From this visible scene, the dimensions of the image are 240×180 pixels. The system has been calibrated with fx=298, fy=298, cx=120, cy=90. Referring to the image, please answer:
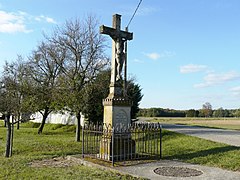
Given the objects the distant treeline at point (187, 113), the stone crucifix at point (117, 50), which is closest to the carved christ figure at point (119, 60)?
the stone crucifix at point (117, 50)

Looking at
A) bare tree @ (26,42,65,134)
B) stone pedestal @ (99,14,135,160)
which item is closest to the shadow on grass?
stone pedestal @ (99,14,135,160)

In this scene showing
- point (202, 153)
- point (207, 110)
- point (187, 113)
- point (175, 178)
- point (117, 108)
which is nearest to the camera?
point (175, 178)

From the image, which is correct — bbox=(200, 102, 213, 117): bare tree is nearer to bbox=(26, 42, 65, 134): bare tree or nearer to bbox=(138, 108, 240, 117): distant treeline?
bbox=(138, 108, 240, 117): distant treeline

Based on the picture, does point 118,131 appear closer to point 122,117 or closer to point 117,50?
point 122,117

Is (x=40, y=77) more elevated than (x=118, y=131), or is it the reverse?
(x=40, y=77)

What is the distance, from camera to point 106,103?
1086cm

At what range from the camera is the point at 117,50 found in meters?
11.3

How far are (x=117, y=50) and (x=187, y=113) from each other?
72.8m

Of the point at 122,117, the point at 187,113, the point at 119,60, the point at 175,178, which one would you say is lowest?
the point at 175,178

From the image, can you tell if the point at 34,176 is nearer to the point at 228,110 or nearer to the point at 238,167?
the point at 238,167

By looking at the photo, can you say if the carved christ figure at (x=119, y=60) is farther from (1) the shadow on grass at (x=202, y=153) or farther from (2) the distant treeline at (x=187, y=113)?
(2) the distant treeline at (x=187, y=113)

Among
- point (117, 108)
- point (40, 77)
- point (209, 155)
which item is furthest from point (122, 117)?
point (40, 77)

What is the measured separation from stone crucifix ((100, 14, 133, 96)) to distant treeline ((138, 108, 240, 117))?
170 ft

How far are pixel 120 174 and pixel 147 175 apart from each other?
751mm
